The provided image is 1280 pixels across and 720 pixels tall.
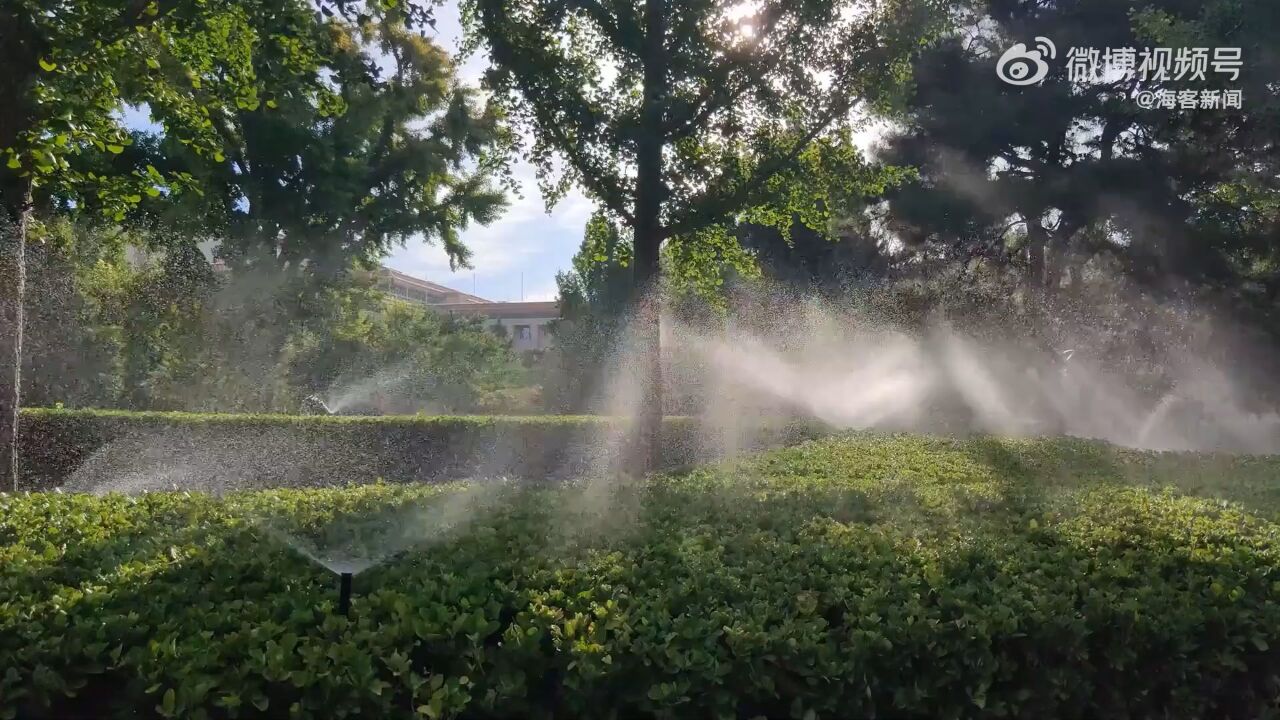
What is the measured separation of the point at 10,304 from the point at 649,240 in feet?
16.0

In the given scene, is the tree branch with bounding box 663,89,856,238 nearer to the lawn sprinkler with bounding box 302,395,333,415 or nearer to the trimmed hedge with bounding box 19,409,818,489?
the trimmed hedge with bounding box 19,409,818,489

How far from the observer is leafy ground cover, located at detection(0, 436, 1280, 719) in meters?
1.98

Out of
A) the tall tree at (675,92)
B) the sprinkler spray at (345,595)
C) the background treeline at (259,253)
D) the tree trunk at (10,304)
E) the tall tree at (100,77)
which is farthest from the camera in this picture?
the background treeline at (259,253)

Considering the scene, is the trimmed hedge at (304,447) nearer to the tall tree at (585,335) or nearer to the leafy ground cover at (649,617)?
the leafy ground cover at (649,617)

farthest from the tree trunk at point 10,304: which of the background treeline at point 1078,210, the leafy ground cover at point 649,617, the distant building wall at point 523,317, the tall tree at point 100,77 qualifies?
the distant building wall at point 523,317

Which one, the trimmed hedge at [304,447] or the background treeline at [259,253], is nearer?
the trimmed hedge at [304,447]

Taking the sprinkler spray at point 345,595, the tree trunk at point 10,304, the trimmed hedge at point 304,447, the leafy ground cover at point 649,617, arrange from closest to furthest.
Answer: the leafy ground cover at point 649,617
the sprinkler spray at point 345,595
the tree trunk at point 10,304
the trimmed hedge at point 304,447

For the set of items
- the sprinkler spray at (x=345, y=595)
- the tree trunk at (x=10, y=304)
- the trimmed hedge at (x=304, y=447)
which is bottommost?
the trimmed hedge at (x=304, y=447)

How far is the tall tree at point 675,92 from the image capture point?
24.8 feet

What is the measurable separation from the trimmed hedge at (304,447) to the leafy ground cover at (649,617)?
7287mm

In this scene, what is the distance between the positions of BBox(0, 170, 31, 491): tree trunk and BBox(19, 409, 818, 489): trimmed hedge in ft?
15.8

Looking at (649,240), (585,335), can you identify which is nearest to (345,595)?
(649,240)

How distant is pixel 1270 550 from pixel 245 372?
20037 millimetres

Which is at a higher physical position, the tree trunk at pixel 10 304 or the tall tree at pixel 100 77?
the tall tree at pixel 100 77
